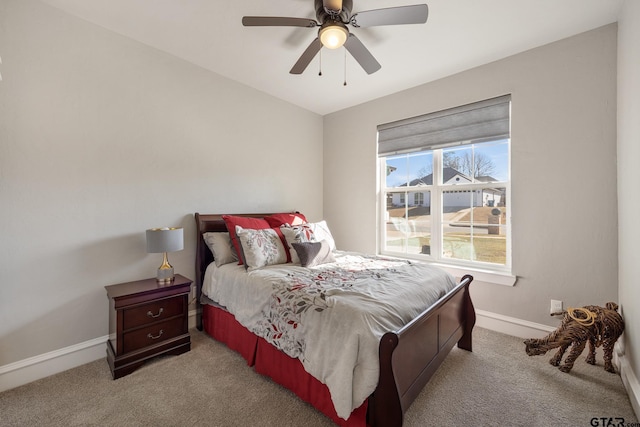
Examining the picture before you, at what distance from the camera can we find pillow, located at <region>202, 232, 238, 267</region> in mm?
2588

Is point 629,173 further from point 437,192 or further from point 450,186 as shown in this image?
point 437,192

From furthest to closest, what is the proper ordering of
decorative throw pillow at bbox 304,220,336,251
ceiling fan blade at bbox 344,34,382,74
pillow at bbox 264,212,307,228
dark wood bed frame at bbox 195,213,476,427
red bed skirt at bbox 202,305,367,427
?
pillow at bbox 264,212,307,228
decorative throw pillow at bbox 304,220,336,251
ceiling fan blade at bbox 344,34,382,74
red bed skirt at bbox 202,305,367,427
dark wood bed frame at bbox 195,213,476,427

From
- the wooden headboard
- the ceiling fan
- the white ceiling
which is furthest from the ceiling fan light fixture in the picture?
the wooden headboard

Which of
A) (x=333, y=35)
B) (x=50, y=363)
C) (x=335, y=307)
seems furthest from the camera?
(x=50, y=363)

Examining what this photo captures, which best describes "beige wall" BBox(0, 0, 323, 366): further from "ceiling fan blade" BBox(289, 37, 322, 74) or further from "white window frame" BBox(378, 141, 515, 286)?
"white window frame" BBox(378, 141, 515, 286)

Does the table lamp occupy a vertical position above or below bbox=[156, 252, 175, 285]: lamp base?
above

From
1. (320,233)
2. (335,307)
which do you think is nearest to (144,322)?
(335,307)

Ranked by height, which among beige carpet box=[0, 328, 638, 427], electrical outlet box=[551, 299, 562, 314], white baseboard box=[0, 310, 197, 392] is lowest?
beige carpet box=[0, 328, 638, 427]

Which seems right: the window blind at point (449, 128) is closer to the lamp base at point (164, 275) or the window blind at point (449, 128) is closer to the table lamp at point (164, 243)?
the table lamp at point (164, 243)

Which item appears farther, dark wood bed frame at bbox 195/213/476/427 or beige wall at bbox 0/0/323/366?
beige wall at bbox 0/0/323/366

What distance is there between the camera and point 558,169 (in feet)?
7.69

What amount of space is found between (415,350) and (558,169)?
210 centimetres

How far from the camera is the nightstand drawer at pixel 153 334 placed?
1.98 m

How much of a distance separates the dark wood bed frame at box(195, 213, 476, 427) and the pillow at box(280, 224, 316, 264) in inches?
51.5
